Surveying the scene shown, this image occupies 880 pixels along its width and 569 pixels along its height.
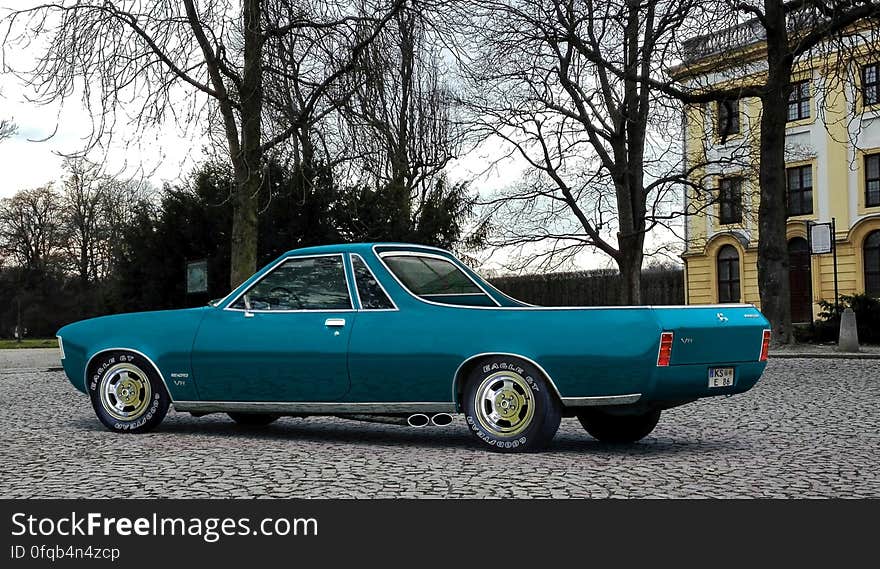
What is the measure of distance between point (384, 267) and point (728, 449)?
2.84 metres

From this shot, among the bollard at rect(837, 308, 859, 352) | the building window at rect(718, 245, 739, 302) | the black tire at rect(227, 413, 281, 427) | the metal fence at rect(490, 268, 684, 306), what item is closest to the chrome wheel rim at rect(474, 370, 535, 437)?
the black tire at rect(227, 413, 281, 427)

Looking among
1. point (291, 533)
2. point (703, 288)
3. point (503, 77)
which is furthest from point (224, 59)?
point (703, 288)

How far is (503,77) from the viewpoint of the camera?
27.0 m

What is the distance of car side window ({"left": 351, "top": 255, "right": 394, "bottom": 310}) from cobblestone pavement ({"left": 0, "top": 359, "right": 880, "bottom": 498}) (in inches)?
41.6

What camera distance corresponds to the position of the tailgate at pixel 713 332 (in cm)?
712

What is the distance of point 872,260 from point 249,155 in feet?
97.4

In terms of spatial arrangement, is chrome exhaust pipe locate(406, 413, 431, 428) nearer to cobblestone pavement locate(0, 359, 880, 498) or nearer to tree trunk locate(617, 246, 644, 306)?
cobblestone pavement locate(0, 359, 880, 498)

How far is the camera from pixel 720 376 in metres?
7.43

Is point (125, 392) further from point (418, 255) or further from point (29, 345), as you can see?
point (29, 345)

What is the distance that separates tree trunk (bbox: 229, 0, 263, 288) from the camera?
1772cm

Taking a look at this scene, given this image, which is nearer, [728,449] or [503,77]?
[728,449]

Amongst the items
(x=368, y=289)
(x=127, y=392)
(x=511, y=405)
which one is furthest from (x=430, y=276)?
(x=127, y=392)

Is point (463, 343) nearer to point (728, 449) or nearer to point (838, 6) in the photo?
point (728, 449)

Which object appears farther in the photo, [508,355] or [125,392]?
[125,392]
